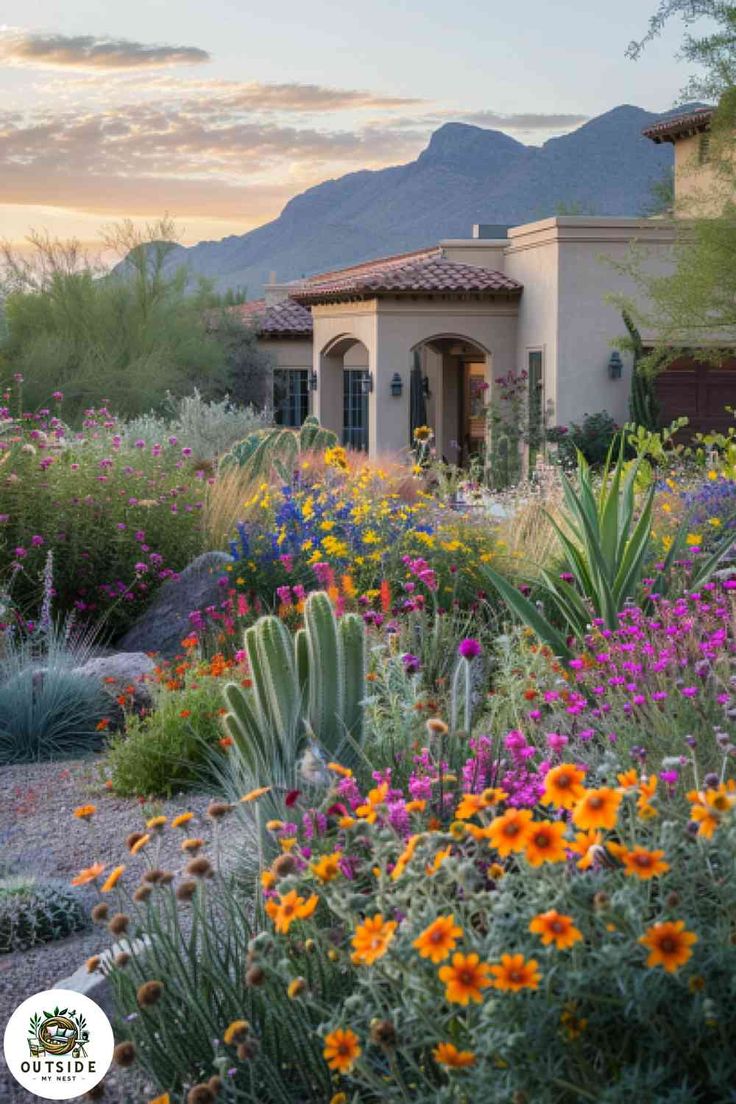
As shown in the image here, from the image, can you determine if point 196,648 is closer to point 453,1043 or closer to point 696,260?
point 453,1043

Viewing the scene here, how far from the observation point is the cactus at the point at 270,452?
14027 millimetres

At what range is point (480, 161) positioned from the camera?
174 m

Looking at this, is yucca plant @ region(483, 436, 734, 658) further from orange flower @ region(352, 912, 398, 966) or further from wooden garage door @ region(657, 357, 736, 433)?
wooden garage door @ region(657, 357, 736, 433)

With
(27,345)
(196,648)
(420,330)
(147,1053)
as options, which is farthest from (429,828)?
(27,345)

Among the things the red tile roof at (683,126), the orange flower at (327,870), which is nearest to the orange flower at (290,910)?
the orange flower at (327,870)

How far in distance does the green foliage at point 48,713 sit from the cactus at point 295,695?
2.20 metres

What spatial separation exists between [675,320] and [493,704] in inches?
767

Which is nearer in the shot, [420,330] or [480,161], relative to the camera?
[420,330]

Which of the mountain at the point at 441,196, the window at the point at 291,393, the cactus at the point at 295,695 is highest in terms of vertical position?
the mountain at the point at 441,196

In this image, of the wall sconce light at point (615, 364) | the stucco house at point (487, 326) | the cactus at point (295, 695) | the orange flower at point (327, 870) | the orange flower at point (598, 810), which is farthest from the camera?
the wall sconce light at point (615, 364)

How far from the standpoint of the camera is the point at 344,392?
34.6 m

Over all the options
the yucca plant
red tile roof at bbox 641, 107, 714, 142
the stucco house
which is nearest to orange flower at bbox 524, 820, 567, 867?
the yucca plant

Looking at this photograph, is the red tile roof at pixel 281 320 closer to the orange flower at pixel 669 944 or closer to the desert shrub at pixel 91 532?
the desert shrub at pixel 91 532

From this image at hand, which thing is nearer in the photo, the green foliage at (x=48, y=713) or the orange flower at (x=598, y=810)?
the orange flower at (x=598, y=810)
